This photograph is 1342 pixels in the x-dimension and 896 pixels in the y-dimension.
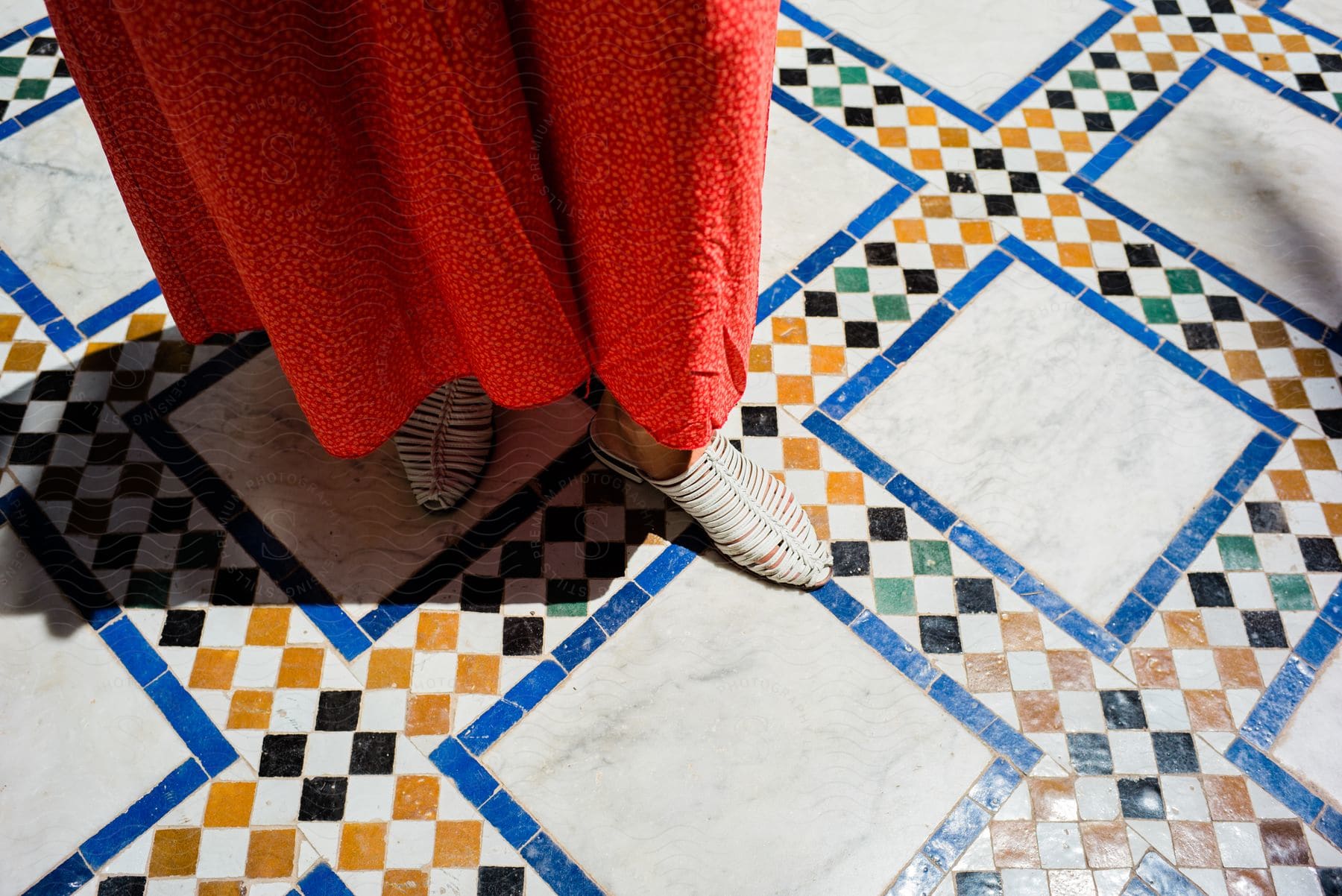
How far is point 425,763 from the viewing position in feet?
4.58

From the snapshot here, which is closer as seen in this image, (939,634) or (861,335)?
(939,634)

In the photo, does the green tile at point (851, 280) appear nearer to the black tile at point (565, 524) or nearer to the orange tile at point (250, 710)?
the black tile at point (565, 524)

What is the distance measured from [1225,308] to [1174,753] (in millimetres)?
831

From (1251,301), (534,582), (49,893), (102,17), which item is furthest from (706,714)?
(1251,301)

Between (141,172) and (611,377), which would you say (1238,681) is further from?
(141,172)

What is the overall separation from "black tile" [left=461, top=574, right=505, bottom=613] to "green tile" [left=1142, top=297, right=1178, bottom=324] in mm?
1227

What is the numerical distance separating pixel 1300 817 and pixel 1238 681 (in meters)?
0.19

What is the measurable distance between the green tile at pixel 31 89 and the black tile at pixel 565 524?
1.38 meters

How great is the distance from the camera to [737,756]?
4.66ft

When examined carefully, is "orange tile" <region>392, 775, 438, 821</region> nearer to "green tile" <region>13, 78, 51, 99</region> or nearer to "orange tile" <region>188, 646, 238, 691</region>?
"orange tile" <region>188, 646, 238, 691</region>

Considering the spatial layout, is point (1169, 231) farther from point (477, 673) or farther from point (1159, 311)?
point (477, 673)

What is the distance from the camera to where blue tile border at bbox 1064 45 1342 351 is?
1805mm

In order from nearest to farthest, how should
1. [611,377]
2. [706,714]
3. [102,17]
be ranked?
[102,17] → [611,377] → [706,714]

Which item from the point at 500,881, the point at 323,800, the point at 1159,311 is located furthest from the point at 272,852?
the point at 1159,311
